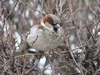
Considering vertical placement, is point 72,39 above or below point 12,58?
below

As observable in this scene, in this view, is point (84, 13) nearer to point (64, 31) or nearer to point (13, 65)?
point (64, 31)

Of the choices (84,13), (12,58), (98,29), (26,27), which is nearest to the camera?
(12,58)

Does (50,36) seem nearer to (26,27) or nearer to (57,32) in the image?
(57,32)

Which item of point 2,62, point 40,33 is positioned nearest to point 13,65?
point 2,62

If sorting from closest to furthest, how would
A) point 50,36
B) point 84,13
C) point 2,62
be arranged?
point 2,62 < point 50,36 < point 84,13

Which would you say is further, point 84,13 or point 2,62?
point 84,13

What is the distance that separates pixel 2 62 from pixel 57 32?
1058 millimetres

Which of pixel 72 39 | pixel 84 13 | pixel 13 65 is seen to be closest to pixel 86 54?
pixel 13 65

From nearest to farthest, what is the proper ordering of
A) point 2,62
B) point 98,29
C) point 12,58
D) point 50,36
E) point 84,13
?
point 12,58 < point 2,62 < point 98,29 < point 50,36 < point 84,13

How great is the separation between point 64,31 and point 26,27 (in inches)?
66.8

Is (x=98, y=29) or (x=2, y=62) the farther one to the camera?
(x=98, y=29)

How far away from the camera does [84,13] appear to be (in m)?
5.46

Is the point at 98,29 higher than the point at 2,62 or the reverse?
higher

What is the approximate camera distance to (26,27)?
16.3 feet
